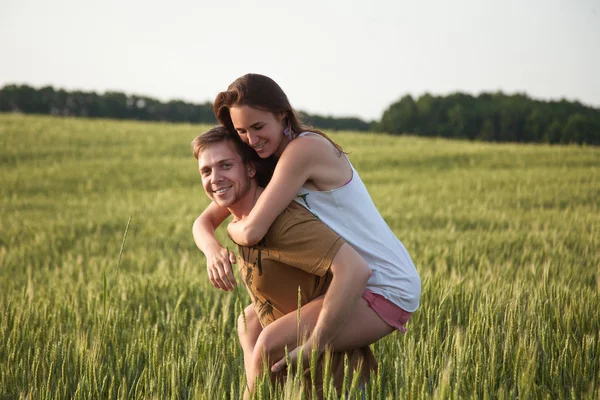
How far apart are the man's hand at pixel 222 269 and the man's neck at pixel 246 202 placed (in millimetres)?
219

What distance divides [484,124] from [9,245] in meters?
43.2

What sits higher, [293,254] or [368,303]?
[293,254]

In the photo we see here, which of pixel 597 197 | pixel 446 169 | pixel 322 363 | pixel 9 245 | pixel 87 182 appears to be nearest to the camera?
pixel 322 363

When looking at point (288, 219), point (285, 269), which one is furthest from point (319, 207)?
point (285, 269)

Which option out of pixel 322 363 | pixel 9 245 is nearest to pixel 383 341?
pixel 322 363

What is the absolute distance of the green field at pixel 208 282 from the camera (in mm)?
2209

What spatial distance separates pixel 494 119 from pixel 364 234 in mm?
45189

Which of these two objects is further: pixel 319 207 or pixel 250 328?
pixel 250 328

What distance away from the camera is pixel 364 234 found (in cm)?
215

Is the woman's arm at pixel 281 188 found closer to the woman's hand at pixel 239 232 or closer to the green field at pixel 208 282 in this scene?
the woman's hand at pixel 239 232

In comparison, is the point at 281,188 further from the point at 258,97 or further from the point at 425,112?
the point at 425,112

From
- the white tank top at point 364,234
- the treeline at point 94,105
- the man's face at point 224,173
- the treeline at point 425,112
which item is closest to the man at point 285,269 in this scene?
the man's face at point 224,173

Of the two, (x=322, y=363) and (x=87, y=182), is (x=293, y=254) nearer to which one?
(x=322, y=363)

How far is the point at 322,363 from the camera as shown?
1.99 metres
